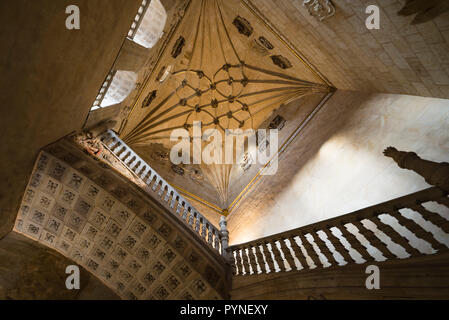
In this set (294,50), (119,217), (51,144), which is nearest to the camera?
(51,144)

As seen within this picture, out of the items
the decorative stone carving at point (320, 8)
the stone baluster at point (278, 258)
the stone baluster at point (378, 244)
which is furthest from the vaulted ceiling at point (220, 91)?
the stone baluster at point (378, 244)

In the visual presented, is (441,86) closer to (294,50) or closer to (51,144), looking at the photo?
(294,50)

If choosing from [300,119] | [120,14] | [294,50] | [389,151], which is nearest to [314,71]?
[294,50]

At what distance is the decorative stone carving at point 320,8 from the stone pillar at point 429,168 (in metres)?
3.85

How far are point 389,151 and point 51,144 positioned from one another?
247 inches

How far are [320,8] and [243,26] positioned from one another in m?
4.39

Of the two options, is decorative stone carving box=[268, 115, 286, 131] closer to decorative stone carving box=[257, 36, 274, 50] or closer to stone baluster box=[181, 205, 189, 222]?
decorative stone carving box=[257, 36, 274, 50]

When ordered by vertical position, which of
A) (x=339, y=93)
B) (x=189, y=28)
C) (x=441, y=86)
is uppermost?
(x=189, y=28)

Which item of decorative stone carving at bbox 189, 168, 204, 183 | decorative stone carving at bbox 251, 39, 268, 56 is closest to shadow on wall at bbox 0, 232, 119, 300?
decorative stone carving at bbox 189, 168, 204, 183

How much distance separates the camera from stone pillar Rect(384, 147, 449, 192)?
109 inches

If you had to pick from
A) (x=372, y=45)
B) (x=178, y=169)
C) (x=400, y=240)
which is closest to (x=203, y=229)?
(x=400, y=240)

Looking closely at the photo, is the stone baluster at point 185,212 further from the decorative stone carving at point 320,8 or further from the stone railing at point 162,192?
the decorative stone carving at point 320,8

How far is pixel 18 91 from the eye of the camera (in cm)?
337

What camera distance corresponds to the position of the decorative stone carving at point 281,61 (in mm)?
9746
